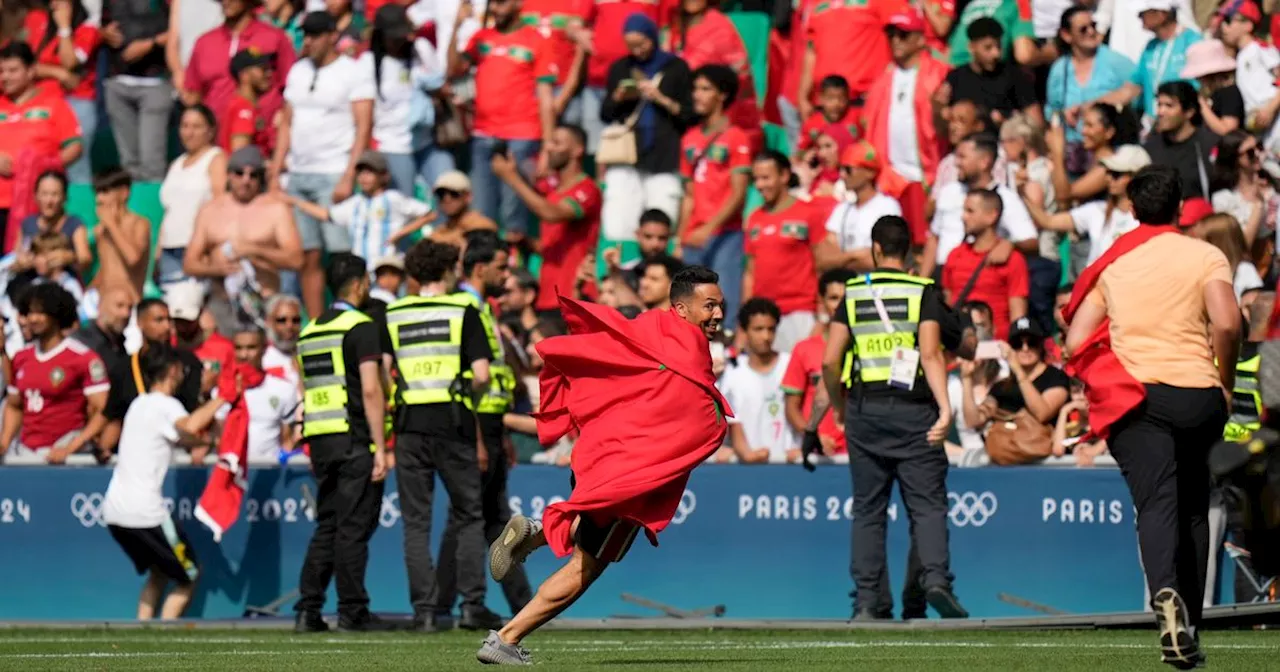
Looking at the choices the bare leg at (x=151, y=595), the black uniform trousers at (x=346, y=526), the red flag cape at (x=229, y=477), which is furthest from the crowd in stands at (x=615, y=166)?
the black uniform trousers at (x=346, y=526)

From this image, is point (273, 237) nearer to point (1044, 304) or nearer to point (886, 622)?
point (1044, 304)

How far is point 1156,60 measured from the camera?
61.4ft

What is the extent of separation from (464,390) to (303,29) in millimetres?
7492

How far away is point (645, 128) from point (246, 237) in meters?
3.59

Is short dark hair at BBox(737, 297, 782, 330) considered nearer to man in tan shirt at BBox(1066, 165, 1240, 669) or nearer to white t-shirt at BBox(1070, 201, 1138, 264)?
white t-shirt at BBox(1070, 201, 1138, 264)

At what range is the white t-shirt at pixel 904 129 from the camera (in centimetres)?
1892

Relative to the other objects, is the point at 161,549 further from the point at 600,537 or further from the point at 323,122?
the point at 600,537

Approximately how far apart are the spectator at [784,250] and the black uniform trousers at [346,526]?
468cm

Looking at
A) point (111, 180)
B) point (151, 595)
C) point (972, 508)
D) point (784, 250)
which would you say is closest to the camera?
point (972, 508)

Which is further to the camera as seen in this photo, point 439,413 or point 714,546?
point 714,546

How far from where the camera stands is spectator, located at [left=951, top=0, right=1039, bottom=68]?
19281 millimetres

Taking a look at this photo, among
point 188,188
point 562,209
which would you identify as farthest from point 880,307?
point 188,188

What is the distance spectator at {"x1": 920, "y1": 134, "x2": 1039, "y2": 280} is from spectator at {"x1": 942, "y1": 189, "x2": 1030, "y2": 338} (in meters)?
0.07

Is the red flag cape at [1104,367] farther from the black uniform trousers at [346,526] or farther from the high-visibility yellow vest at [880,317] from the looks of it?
the black uniform trousers at [346,526]
